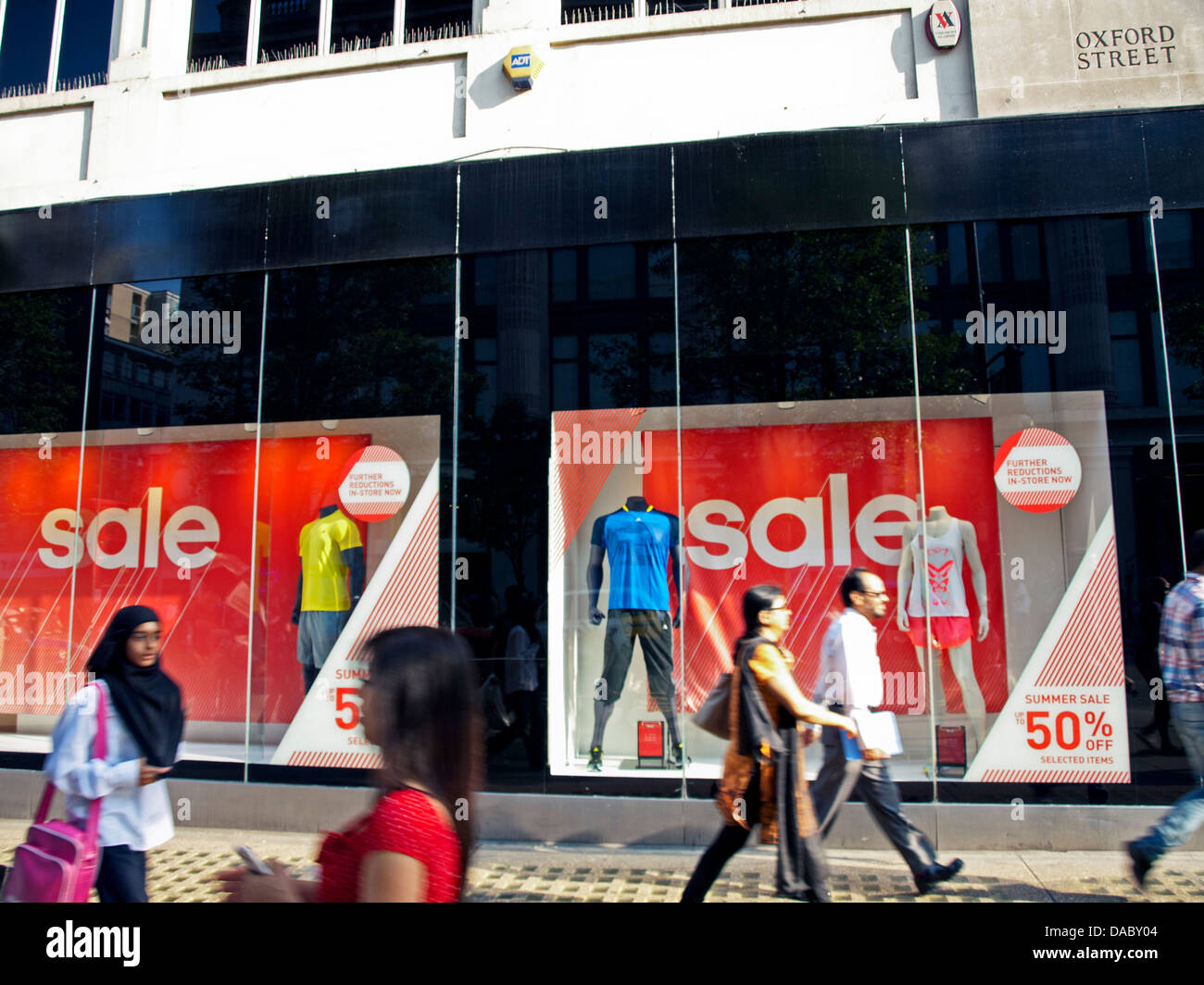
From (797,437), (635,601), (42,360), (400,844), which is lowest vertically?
(400,844)

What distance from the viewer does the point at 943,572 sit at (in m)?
6.28

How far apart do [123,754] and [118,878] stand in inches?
18.6

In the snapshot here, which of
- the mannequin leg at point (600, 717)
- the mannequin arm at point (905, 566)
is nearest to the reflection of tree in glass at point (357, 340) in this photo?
the mannequin leg at point (600, 717)

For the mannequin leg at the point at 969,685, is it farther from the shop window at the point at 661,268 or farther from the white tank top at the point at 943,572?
the shop window at the point at 661,268

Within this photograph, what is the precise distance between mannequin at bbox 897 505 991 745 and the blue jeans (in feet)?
6.60

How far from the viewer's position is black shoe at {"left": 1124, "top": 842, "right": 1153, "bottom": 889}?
13.1ft

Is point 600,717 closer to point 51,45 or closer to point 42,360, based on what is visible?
point 42,360

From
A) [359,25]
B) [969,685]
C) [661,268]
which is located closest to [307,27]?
[359,25]

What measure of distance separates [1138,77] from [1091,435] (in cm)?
268

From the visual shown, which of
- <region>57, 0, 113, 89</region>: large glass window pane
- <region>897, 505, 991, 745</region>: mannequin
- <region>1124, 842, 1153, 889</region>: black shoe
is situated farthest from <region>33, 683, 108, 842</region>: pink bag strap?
<region>57, 0, 113, 89</region>: large glass window pane

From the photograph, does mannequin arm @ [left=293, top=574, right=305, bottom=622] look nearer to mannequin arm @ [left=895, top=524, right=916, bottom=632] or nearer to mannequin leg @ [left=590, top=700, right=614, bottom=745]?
mannequin leg @ [left=590, top=700, right=614, bottom=745]

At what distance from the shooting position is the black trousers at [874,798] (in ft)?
14.3
